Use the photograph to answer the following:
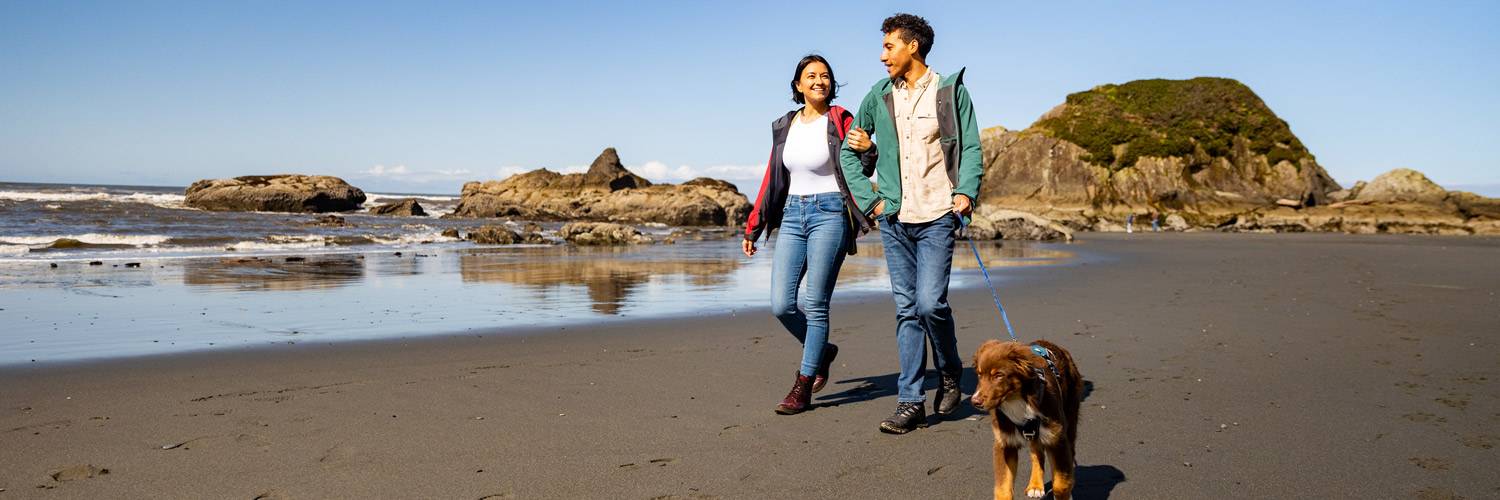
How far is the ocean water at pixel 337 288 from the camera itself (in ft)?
24.0

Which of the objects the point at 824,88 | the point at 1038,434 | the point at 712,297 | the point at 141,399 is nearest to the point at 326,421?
the point at 141,399

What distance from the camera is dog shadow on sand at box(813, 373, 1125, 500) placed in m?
3.37

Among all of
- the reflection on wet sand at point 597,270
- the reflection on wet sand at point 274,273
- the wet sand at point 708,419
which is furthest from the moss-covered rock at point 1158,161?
the wet sand at point 708,419

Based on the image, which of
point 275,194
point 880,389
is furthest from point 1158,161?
point 880,389

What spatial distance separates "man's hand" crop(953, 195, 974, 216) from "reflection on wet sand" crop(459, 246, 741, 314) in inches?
213

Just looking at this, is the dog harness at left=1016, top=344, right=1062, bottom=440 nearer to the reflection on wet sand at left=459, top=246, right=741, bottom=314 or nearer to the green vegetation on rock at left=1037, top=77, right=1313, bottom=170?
the reflection on wet sand at left=459, top=246, right=741, bottom=314

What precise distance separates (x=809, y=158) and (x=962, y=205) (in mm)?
916

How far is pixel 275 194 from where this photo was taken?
168 ft

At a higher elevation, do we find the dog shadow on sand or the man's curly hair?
the man's curly hair

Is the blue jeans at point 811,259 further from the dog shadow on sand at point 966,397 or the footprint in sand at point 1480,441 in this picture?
the footprint in sand at point 1480,441

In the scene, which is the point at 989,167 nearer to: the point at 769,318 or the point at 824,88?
the point at 769,318

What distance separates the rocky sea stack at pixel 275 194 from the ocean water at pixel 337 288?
95.4ft

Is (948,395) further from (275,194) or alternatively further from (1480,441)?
(275,194)

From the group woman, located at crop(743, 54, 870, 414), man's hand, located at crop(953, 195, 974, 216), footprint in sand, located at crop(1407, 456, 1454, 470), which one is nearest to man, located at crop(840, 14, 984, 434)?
man's hand, located at crop(953, 195, 974, 216)
